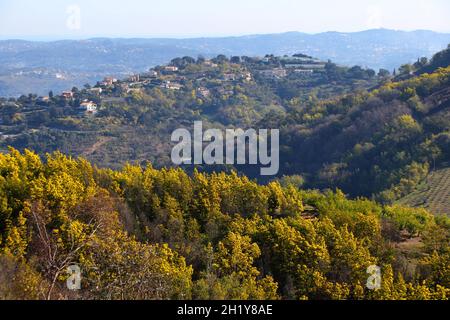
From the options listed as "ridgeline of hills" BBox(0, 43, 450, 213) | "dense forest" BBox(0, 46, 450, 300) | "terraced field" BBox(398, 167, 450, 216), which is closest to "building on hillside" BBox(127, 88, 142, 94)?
"ridgeline of hills" BBox(0, 43, 450, 213)

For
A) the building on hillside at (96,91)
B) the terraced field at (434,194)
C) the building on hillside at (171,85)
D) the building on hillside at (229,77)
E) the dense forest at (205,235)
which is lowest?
the terraced field at (434,194)

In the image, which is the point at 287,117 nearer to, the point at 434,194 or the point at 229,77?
the point at 434,194

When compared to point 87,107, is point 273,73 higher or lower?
higher

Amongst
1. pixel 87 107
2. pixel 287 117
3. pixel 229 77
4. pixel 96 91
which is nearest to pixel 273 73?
pixel 229 77

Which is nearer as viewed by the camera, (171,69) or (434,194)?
(434,194)

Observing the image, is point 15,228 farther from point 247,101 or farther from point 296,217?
point 247,101

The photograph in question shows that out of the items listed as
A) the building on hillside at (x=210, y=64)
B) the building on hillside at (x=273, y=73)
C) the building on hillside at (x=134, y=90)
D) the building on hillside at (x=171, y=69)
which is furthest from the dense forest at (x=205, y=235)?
the building on hillside at (x=210, y=64)

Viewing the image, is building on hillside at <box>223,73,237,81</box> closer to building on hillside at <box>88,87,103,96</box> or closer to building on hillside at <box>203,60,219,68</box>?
building on hillside at <box>203,60,219,68</box>

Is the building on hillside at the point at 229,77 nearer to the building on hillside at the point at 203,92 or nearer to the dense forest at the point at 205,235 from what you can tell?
the building on hillside at the point at 203,92
